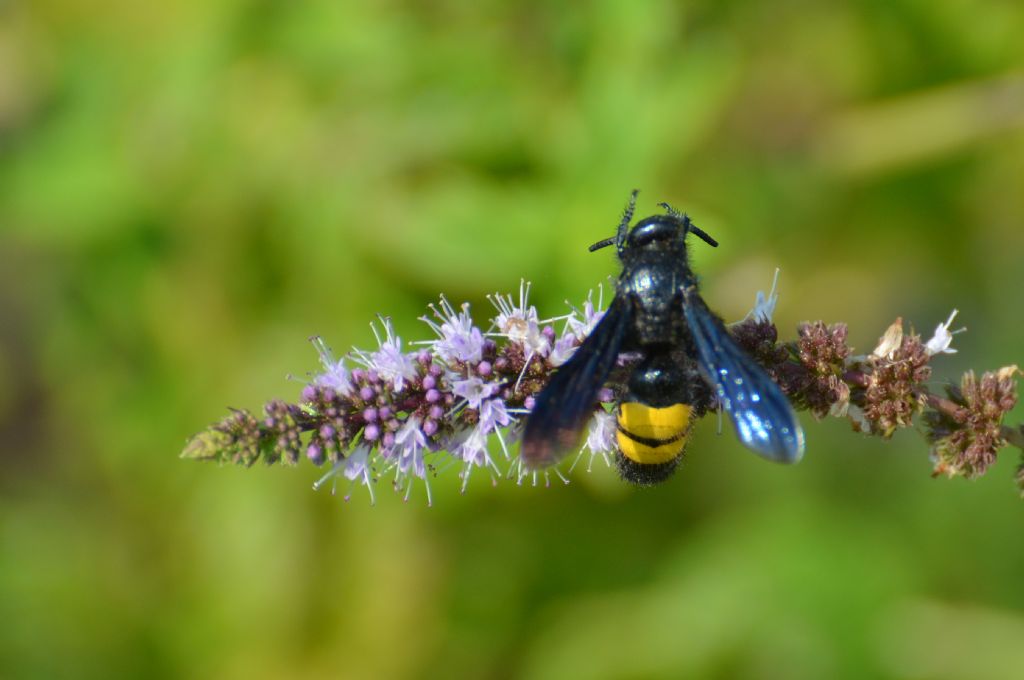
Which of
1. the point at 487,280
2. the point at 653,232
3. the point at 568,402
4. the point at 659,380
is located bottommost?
the point at 568,402

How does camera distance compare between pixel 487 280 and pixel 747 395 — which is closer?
pixel 747 395

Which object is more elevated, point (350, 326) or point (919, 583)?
point (350, 326)

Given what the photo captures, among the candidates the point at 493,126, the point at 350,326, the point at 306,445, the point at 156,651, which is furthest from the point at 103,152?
the point at 306,445

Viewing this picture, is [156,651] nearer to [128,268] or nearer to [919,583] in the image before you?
[128,268]

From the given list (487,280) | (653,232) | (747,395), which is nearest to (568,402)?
(747,395)

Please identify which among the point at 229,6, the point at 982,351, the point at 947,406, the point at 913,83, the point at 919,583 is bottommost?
the point at 947,406

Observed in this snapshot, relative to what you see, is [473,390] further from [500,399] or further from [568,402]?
[568,402]

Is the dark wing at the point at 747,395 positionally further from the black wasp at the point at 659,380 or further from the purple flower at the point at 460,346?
the purple flower at the point at 460,346

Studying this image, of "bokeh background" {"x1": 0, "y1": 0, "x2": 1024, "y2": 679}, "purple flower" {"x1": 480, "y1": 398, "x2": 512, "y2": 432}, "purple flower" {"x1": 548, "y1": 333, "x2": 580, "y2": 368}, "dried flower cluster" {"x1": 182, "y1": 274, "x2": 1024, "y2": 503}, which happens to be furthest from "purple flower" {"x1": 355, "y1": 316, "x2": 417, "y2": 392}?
"bokeh background" {"x1": 0, "y1": 0, "x2": 1024, "y2": 679}
